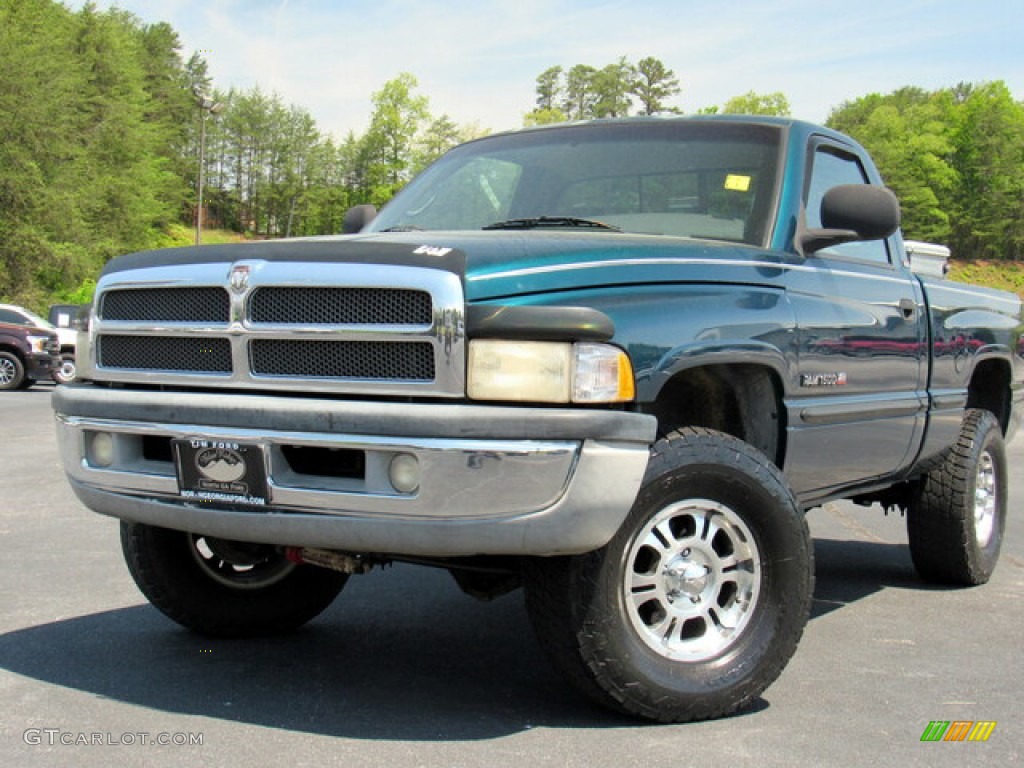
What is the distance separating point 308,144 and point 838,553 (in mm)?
111109

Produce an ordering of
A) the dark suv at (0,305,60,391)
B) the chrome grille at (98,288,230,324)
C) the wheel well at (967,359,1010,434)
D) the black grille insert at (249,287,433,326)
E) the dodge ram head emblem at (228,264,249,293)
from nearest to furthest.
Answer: the black grille insert at (249,287,433,326)
the dodge ram head emblem at (228,264,249,293)
the chrome grille at (98,288,230,324)
the wheel well at (967,359,1010,434)
the dark suv at (0,305,60,391)

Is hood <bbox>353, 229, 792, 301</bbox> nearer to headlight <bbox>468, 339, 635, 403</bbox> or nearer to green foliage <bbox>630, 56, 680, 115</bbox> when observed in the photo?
headlight <bbox>468, 339, 635, 403</bbox>

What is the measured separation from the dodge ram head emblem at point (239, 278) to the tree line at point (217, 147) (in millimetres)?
34135

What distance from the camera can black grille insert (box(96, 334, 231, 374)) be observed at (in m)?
3.69

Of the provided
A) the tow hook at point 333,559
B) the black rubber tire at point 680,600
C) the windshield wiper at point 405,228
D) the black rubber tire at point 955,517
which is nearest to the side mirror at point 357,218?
the windshield wiper at point 405,228

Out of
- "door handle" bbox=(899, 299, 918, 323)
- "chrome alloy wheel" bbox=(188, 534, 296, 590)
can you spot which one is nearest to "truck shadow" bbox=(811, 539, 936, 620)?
"door handle" bbox=(899, 299, 918, 323)

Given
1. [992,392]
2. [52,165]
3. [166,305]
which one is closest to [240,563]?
[166,305]

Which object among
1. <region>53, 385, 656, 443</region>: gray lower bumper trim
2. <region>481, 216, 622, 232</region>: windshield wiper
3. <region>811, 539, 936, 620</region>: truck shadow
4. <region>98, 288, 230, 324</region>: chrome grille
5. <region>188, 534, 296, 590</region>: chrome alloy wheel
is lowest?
<region>811, 539, 936, 620</region>: truck shadow

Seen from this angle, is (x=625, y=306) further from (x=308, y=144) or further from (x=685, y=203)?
(x=308, y=144)

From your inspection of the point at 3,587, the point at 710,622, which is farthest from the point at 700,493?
the point at 3,587

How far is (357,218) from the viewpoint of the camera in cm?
564

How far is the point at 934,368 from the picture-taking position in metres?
5.45

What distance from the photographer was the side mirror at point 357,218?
5.59 m

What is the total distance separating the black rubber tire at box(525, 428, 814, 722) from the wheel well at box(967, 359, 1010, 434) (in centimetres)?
314
